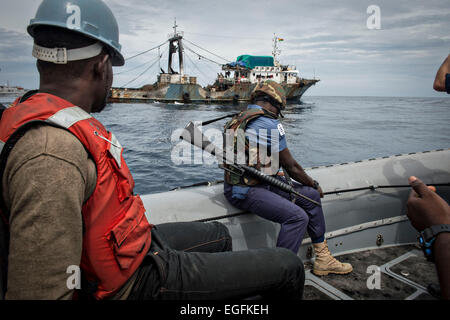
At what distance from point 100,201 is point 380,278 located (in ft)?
8.92

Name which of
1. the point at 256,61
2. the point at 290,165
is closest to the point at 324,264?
the point at 290,165

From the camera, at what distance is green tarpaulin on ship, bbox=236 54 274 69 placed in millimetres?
43344

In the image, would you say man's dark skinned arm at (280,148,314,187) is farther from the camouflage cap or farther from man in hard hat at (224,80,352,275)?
the camouflage cap

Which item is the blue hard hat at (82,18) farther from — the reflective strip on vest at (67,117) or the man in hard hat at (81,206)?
the reflective strip on vest at (67,117)

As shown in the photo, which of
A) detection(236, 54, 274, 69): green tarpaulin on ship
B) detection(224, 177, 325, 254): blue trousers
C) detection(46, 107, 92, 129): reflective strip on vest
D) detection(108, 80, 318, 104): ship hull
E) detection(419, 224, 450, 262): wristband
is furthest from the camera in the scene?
detection(236, 54, 274, 69): green tarpaulin on ship

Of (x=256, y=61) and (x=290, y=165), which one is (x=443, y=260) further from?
(x=256, y=61)

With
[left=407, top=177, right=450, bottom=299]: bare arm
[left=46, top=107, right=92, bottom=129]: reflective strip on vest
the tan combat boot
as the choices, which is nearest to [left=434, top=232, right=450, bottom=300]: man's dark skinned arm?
[left=407, top=177, right=450, bottom=299]: bare arm

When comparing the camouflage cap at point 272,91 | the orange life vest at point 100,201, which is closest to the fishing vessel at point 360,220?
the camouflage cap at point 272,91

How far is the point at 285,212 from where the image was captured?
238cm

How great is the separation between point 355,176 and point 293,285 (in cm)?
237

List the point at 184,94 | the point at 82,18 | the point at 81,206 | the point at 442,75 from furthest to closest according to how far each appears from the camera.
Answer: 1. the point at 184,94
2. the point at 442,75
3. the point at 82,18
4. the point at 81,206

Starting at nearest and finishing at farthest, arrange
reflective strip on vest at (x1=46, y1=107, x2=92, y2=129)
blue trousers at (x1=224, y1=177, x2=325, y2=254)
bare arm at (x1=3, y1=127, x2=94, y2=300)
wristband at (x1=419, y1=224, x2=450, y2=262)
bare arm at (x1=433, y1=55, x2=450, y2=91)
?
bare arm at (x1=3, y1=127, x2=94, y2=300), reflective strip on vest at (x1=46, y1=107, x2=92, y2=129), wristband at (x1=419, y1=224, x2=450, y2=262), bare arm at (x1=433, y1=55, x2=450, y2=91), blue trousers at (x1=224, y1=177, x2=325, y2=254)

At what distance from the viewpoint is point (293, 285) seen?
143cm

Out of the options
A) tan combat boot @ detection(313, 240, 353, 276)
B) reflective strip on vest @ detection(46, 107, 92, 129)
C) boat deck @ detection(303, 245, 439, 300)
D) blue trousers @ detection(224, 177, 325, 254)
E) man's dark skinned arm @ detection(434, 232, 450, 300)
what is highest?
reflective strip on vest @ detection(46, 107, 92, 129)
